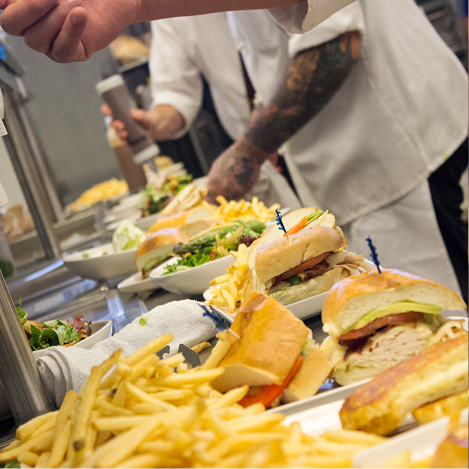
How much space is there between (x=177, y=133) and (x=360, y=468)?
208 inches

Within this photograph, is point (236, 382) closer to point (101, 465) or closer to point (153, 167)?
point (101, 465)

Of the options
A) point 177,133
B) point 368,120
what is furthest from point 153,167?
point 368,120

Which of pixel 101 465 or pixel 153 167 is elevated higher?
pixel 153 167

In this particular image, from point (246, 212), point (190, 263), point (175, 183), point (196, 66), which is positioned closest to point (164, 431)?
point (190, 263)

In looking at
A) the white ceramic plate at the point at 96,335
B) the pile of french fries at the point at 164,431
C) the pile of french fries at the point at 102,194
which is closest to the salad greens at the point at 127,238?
the white ceramic plate at the point at 96,335

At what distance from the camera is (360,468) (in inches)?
24.3

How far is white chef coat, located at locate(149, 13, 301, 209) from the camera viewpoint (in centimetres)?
424

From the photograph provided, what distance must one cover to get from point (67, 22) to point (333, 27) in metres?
2.14

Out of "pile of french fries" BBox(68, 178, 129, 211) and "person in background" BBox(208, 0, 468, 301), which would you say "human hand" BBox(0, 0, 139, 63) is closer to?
"person in background" BBox(208, 0, 468, 301)

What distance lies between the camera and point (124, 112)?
4734 millimetres

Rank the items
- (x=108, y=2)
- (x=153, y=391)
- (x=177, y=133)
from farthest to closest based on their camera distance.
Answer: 1. (x=177, y=133)
2. (x=108, y=2)
3. (x=153, y=391)

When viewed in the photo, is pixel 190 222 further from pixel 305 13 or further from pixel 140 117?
pixel 140 117

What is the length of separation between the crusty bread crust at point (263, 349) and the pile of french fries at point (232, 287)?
1.32 feet

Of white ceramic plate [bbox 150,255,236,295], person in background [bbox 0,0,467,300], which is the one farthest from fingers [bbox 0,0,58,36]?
person in background [bbox 0,0,467,300]
